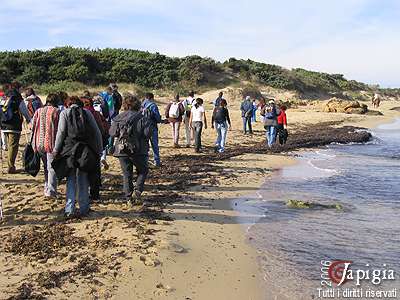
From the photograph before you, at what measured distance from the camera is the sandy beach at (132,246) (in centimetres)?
473

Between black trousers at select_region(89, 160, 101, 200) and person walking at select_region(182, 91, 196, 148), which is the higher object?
person walking at select_region(182, 91, 196, 148)

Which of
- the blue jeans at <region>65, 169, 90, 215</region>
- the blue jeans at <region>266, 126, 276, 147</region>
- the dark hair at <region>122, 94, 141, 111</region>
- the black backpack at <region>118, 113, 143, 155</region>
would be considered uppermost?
the dark hair at <region>122, 94, 141, 111</region>

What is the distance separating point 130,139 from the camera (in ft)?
24.3

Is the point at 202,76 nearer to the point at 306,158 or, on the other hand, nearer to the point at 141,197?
the point at 306,158

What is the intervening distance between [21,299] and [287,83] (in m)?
48.1

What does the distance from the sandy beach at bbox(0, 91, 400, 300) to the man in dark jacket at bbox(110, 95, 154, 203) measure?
1.86ft

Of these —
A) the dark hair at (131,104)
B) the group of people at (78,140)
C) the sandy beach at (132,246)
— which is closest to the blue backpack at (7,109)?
the group of people at (78,140)

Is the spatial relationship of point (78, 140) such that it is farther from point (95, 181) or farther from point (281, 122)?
point (281, 122)

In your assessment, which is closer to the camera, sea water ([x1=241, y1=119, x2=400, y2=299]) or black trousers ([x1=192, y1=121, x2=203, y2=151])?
sea water ([x1=241, y1=119, x2=400, y2=299])

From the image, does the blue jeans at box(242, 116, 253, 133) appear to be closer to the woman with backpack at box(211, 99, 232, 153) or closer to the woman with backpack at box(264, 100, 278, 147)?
the woman with backpack at box(264, 100, 278, 147)

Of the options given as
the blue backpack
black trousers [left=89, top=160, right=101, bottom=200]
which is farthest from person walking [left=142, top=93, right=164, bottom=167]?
black trousers [left=89, top=160, right=101, bottom=200]

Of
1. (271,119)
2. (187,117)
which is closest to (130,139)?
(187,117)

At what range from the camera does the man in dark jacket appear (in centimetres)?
744

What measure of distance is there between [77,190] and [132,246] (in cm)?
164
